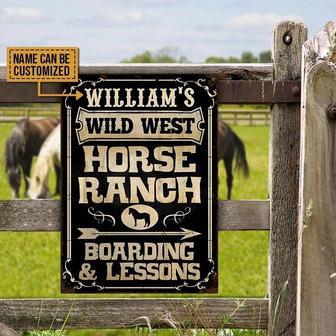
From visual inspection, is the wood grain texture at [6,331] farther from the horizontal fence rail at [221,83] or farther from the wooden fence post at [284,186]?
the wooden fence post at [284,186]

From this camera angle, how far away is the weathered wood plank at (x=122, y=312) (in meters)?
5.82

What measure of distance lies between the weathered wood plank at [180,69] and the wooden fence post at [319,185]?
1.48m

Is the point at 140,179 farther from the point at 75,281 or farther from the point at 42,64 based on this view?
the point at 42,64

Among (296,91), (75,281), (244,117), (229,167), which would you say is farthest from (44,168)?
(244,117)

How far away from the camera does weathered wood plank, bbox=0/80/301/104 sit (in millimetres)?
5680

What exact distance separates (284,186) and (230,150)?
16.1 meters

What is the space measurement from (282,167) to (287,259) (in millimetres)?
529

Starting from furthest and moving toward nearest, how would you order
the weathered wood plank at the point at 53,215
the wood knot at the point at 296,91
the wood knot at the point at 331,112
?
1. the weathered wood plank at the point at 53,215
2. the wood knot at the point at 296,91
3. the wood knot at the point at 331,112

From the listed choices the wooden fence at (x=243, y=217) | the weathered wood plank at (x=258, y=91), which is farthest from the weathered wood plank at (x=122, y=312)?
the weathered wood plank at (x=258, y=91)

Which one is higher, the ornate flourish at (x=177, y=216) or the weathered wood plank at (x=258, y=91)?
the weathered wood plank at (x=258, y=91)

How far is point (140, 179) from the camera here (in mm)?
5688

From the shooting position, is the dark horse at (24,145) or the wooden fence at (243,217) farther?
the dark horse at (24,145)

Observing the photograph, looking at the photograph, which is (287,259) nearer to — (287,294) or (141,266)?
(287,294)

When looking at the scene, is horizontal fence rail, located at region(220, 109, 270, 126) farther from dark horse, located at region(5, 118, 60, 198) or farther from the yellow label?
the yellow label
